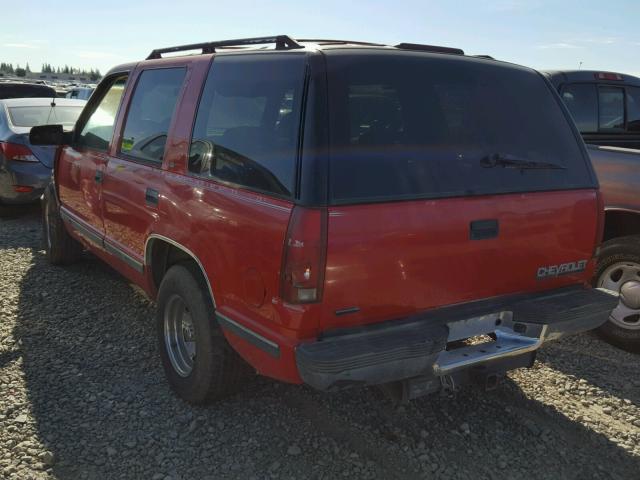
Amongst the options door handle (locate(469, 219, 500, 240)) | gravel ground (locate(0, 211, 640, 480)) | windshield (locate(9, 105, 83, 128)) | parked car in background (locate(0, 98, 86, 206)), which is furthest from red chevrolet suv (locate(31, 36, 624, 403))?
windshield (locate(9, 105, 83, 128))

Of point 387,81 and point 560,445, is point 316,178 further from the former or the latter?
point 560,445

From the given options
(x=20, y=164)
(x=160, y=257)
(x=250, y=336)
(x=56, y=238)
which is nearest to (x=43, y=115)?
(x=20, y=164)

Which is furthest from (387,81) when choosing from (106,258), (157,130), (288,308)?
(106,258)

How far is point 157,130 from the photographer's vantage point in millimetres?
3492

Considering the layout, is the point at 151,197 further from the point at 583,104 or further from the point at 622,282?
the point at 583,104

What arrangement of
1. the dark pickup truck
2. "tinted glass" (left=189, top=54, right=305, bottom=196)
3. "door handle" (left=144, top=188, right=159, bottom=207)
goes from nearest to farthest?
"tinted glass" (left=189, top=54, right=305, bottom=196) < "door handle" (left=144, top=188, right=159, bottom=207) < the dark pickup truck

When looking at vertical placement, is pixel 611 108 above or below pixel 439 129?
above

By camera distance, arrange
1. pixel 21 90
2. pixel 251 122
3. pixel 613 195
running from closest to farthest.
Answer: pixel 251 122 → pixel 613 195 → pixel 21 90

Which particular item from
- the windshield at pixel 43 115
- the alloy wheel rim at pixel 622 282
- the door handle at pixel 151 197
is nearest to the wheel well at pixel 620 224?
the alloy wheel rim at pixel 622 282

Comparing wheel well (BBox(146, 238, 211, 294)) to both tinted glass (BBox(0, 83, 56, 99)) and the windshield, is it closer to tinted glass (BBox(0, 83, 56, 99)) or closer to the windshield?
the windshield

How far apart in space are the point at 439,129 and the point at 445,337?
966 millimetres

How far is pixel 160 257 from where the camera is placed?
3.54 meters

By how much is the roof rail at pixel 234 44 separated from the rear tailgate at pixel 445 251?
1.00 m

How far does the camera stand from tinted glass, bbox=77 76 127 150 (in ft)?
13.8
